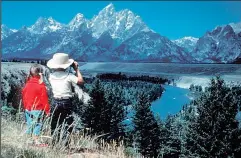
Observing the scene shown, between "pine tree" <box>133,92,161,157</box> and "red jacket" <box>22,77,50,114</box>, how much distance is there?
74.6 feet

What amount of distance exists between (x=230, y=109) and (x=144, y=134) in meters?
8.55

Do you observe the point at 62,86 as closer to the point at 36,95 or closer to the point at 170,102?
the point at 36,95

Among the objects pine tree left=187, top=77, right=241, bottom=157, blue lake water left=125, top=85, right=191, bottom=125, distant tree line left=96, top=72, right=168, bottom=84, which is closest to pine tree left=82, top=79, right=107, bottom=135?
distant tree line left=96, top=72, right=168, bottom=84

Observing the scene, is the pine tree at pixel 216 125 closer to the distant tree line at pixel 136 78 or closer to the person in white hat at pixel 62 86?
the distant tree line at pixel 136 78

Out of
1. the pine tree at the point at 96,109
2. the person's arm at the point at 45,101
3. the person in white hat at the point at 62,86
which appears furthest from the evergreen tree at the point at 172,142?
the person's arm at the point at 45,101

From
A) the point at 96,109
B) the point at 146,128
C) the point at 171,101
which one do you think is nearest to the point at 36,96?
the point at 96,109

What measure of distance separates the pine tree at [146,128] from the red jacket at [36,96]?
2273cm

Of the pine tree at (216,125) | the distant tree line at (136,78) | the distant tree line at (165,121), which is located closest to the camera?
the pine tree at (216,125)

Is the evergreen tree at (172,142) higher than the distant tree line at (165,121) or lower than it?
lower

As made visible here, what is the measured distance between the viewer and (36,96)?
12.6ft

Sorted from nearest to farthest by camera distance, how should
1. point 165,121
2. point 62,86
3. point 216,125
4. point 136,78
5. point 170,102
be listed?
point 62,86 → point 216,125 → point 136,78 → point 170,102 → point 165,121

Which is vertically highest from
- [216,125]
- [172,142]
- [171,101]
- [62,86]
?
[62,86]

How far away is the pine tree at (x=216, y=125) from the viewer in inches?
756

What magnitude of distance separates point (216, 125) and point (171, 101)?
33.7 feet
